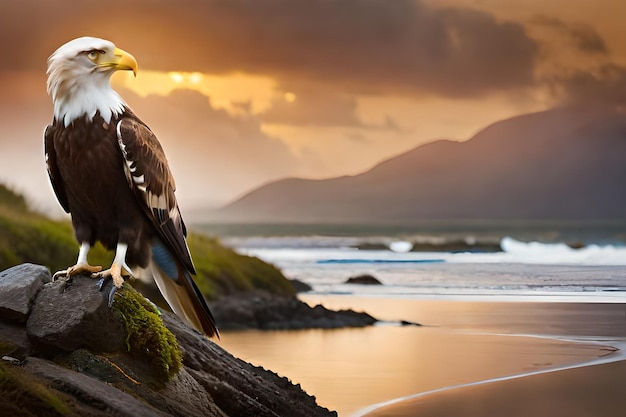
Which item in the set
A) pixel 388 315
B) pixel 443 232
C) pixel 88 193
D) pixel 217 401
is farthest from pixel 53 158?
pixel 443 232

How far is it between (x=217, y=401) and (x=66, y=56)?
1909mm

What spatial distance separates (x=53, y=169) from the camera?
4.80 metres

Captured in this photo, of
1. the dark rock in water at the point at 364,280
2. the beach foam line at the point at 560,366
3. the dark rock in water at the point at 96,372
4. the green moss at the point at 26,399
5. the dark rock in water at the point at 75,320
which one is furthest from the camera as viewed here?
the dark rock in water at the point at 364,280

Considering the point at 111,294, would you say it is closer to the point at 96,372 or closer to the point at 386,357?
the point at 96,372

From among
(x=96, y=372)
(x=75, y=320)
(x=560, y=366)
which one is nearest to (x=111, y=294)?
(x=75, y=320)

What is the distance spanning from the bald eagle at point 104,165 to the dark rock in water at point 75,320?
0.09 metres

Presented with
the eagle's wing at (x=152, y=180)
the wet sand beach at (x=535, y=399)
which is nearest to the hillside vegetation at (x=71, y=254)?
the wet sand beach at (x=535, y=399)

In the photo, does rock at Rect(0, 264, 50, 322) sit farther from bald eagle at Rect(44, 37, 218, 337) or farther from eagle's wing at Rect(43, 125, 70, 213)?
eagle's wing at Rect(43, 125, 70, 213)

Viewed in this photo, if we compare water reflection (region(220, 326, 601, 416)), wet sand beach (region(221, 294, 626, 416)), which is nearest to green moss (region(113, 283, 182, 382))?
wet sand beach (region(221, 294, 626, 416))

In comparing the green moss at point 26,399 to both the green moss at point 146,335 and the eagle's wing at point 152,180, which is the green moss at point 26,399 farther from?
the eagle's wing at point 152,180

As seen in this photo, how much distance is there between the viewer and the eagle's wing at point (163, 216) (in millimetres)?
4652

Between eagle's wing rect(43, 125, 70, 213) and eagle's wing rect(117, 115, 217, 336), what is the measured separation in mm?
368

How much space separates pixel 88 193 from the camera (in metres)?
4.59

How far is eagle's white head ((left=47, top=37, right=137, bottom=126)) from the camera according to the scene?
179 inches
